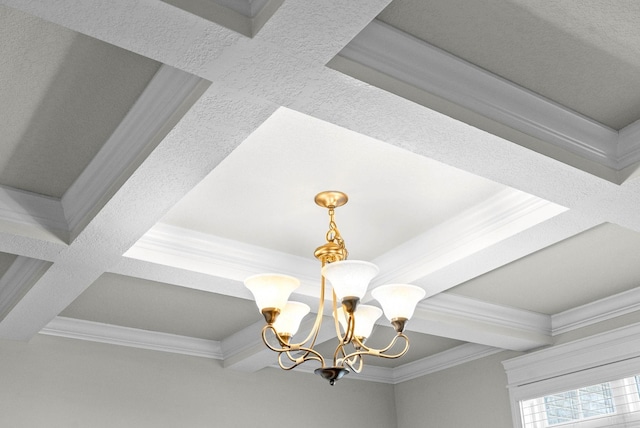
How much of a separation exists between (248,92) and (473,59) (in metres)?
0.69

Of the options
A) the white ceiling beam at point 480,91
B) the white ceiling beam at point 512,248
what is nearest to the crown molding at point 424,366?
the white ceiling beam at point 512,248

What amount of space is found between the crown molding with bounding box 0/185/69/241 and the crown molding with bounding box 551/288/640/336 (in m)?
2.91

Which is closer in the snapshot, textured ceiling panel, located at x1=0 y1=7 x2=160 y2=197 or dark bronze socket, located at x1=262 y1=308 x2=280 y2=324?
textured ceiling panel, located at x1=0 y1=7 x2=160 y2=197

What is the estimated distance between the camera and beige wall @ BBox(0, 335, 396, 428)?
405 centimetres

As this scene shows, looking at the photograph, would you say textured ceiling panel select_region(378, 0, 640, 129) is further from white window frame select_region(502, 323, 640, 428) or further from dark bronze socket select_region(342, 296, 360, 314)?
white window frame select_region(502, 323, 640, 428)

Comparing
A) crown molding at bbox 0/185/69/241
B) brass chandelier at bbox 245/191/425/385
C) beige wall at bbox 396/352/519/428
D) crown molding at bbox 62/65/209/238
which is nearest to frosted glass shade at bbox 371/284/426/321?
brass chandelier at bbox 245/191/425/385

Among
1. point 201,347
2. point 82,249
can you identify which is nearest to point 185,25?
point 82,249

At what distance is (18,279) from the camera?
3381mm

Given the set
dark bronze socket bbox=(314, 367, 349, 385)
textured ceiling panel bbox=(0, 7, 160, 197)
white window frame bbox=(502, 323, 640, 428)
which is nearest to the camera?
textured ceiling panel bbox=(0, 7, 160, 197)

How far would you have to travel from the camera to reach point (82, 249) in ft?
9.51

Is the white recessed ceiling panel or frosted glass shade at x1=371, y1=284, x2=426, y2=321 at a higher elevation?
the white recessed ceiling panel

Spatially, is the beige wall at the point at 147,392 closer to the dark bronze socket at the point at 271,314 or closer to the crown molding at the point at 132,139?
the crown molding at the point at 132,139

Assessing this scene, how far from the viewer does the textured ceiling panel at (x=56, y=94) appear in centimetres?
202

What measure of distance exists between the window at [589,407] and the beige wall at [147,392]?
4.40 feet
